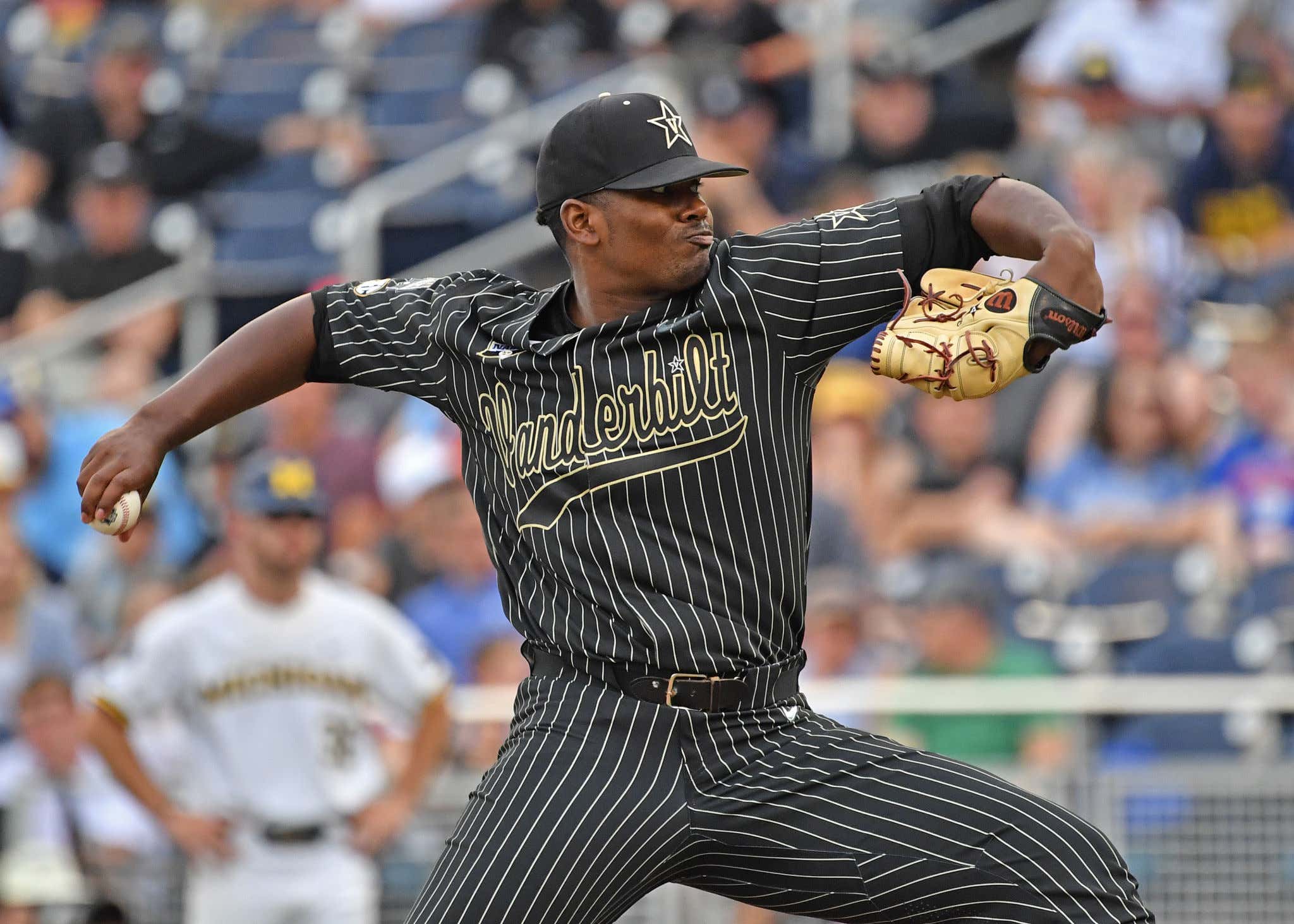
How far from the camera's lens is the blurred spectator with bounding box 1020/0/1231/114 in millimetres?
9578

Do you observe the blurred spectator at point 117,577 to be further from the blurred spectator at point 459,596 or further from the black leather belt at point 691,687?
the black leather belt at point 691,687

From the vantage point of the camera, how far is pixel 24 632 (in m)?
7.71

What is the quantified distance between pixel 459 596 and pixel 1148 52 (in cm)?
460

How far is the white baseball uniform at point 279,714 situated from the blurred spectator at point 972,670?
5.96 ft

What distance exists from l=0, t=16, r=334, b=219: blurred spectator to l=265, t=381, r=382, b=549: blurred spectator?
2586 mm

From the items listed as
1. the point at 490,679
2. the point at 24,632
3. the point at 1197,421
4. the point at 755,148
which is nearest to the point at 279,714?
the point at 490,679

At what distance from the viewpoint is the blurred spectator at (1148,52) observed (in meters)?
9.58

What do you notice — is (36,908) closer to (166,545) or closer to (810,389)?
(166,545)

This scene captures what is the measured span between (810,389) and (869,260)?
0.32 m

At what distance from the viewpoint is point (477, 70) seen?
11.5m

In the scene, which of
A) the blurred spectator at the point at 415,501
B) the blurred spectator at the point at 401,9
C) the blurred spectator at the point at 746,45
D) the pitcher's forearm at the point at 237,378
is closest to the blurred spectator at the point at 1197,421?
the blurred spectator at the point at 415,501

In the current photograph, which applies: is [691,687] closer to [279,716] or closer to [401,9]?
[279,716]

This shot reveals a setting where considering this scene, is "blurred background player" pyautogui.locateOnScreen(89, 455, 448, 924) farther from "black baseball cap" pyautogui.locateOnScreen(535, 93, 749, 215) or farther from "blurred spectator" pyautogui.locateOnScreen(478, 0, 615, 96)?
"blurred spectator" pyautogui.locateOnScreen(478, 0, 615, 96)

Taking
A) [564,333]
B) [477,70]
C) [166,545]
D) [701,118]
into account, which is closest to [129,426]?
[564,333]
